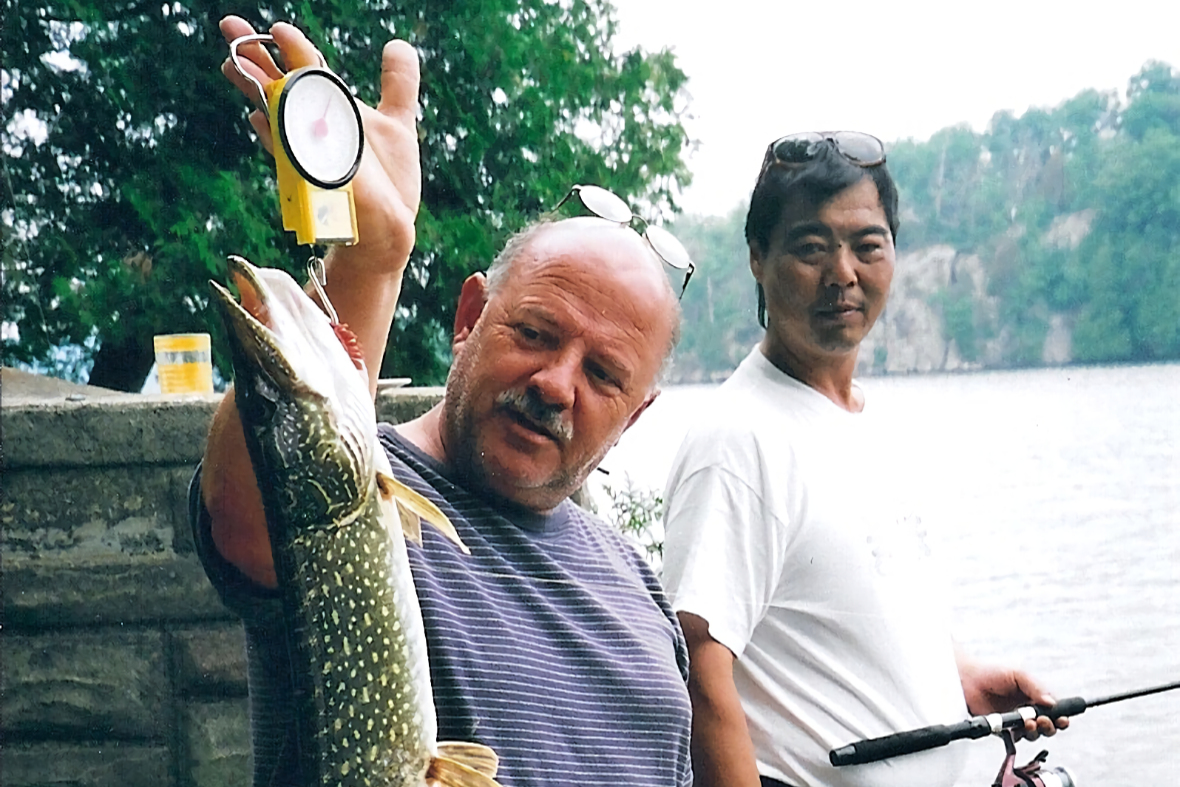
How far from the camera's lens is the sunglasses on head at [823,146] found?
133 centimetres

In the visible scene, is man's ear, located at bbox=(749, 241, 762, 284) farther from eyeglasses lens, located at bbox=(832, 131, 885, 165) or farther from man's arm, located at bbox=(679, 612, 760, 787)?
man's arm, located at bbox=(679, 612, 760, 787)

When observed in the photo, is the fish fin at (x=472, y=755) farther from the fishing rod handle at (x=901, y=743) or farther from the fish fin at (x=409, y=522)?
the fishing rod handle at (x=901, y=743)

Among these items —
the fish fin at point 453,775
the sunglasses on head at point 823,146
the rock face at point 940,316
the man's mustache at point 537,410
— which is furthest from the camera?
the rock face at point 940,316

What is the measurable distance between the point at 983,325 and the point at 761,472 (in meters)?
0.84

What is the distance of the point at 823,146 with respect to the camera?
1.33 meters

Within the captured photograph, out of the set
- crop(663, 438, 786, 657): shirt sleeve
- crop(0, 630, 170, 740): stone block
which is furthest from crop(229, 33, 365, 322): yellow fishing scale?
crop(0, 630, 170, 740): stone block

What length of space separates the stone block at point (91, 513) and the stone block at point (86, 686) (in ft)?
0.39

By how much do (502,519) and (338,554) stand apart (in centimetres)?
26

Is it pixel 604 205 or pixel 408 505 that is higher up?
pixel 604 205

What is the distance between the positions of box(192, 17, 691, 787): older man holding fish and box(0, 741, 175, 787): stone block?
878 millimetres

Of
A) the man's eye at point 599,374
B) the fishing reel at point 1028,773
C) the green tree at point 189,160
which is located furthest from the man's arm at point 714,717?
the green tree at point 189,160

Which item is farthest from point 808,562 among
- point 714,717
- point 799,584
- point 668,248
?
point 668,248

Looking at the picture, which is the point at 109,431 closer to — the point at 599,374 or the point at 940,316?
→ the point at 599,374

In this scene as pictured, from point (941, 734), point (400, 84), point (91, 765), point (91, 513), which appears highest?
point (400, 84)
